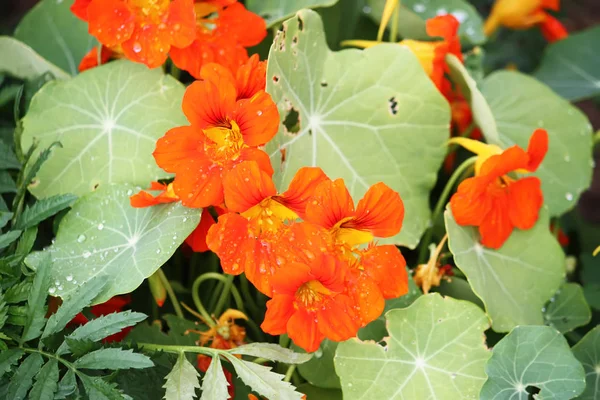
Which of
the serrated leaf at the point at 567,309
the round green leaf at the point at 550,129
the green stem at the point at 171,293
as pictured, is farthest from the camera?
the round green leaf at the point at 550,129

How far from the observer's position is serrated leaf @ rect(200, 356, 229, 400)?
771mm

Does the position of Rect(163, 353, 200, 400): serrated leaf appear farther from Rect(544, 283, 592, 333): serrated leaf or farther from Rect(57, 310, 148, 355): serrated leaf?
Rect(544, 283, 592, 333): serrated leaf

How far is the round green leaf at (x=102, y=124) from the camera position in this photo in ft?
3.12

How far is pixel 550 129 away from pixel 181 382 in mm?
841

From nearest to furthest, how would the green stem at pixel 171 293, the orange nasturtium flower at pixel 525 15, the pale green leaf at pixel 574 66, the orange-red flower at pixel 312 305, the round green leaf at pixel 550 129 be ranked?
the orange-red flower at pixel 312 305, the green stem at pixel 171 293, the round green leaf at pixel 550 129, the orange nasturtium flower at pixel 525 15, the pale green leaf at pixel 574 66

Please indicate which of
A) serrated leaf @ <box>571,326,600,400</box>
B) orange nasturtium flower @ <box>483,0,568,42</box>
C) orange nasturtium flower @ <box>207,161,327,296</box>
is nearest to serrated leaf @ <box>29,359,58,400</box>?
orange nasturtium flower @ <box>207,161,327,296</box>

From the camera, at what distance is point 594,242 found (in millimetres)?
1527

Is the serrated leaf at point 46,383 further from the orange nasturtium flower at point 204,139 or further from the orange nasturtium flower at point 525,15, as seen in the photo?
the orange nasturtium flower at point 525,15

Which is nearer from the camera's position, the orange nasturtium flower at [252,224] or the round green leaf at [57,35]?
the orange nasturtium flower at [252,224]

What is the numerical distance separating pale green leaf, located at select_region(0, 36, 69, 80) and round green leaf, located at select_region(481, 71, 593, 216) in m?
0.81

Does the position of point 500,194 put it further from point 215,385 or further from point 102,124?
point 102,124

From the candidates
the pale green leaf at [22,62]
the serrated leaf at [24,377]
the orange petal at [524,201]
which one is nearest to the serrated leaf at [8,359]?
the serrated leaf at [24,377]

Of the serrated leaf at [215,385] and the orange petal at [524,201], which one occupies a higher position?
the orange petal at [524,201]

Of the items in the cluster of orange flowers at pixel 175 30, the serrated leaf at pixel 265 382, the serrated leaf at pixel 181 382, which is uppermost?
the cluster of orange flowers at pixel 175 30
